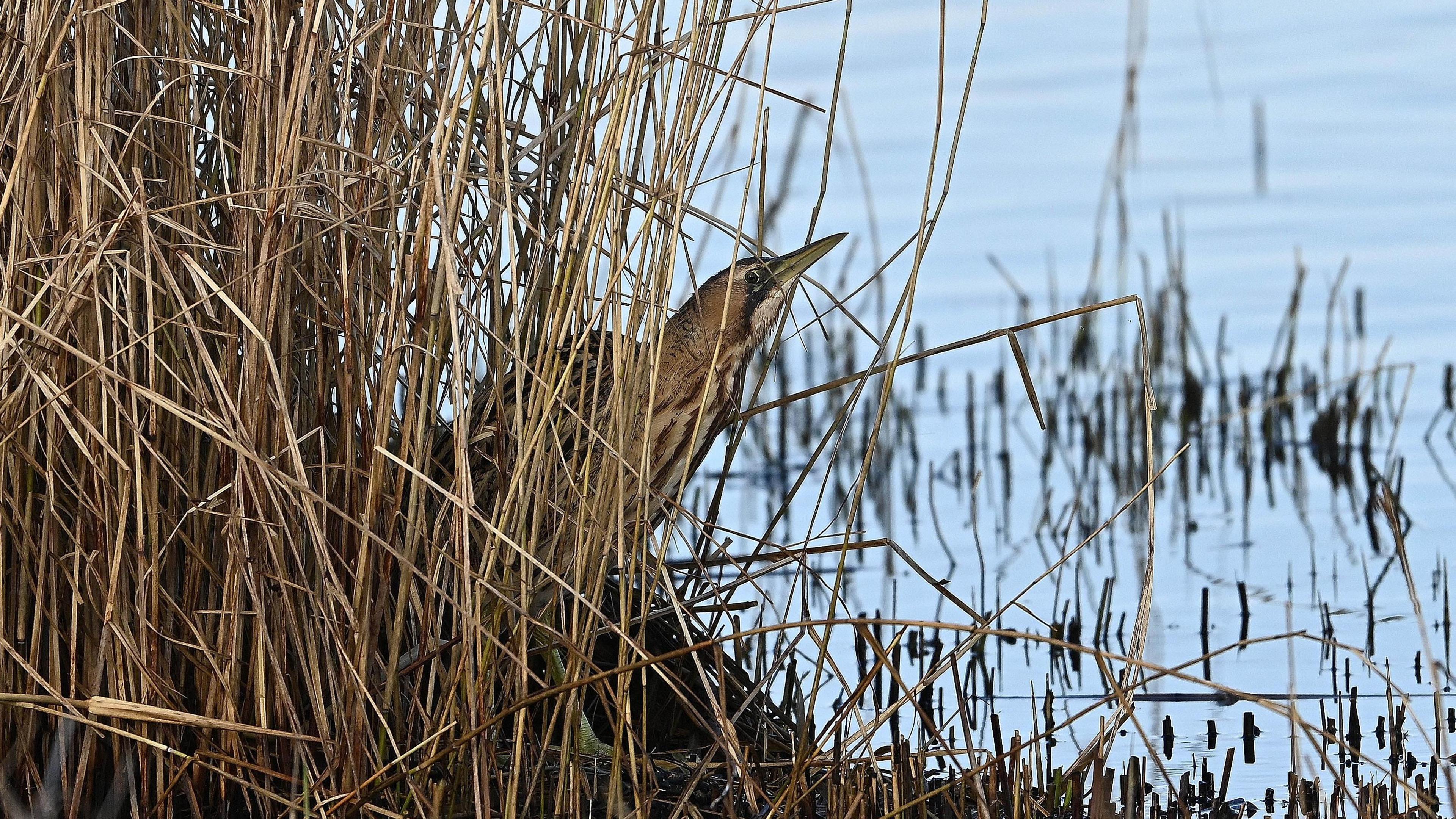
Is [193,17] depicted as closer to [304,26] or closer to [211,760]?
[304,26]

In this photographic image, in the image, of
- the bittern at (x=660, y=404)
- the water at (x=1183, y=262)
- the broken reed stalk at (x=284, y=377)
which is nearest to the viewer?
the broken reed stalk at (x=284, y=377)

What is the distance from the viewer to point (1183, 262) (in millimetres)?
6301

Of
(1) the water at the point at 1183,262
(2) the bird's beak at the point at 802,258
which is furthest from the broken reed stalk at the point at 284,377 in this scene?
(1) the water at the point at 1183,262

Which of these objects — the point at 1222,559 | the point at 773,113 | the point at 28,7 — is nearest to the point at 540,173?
the point at 28,7

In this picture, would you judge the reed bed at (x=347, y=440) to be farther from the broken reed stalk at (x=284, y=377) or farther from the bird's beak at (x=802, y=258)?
the bird's beak at (x=802, y=258)

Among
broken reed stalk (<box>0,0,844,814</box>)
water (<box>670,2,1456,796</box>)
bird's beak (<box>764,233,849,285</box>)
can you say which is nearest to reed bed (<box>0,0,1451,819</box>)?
broken reed stalk (<box>0,0,844,814</box>)

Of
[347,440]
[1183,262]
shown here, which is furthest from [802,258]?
[1183,262]

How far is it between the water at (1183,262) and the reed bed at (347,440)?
57cm

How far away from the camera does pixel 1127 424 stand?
559 centimetres

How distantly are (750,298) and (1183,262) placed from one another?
2.75 metres

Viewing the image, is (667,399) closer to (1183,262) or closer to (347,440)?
(347,440)

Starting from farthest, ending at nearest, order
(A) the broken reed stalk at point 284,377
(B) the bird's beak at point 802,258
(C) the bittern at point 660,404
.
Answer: (B) the bird's beak at point 802,258 → (C) the bittern at point 660,404 → (A) the broken reed stalk at point 284,377

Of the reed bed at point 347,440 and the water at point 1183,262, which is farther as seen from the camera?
the water at point 1183,262

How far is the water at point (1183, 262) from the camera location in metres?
4.27
